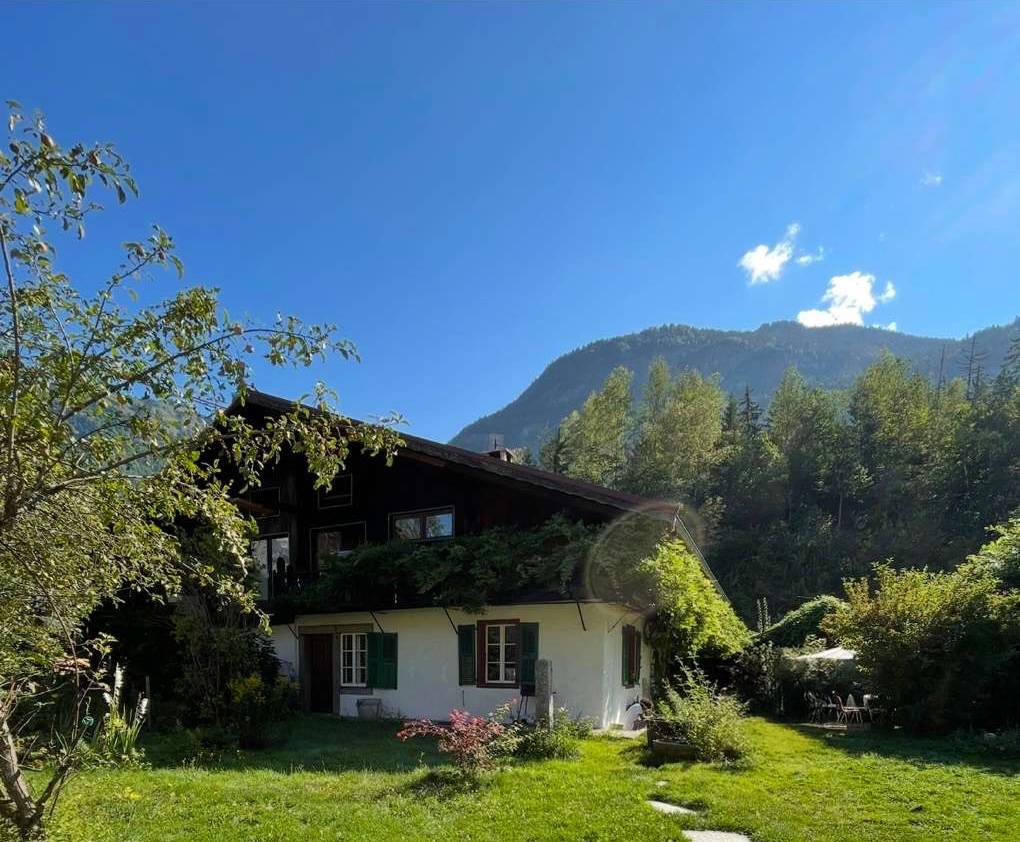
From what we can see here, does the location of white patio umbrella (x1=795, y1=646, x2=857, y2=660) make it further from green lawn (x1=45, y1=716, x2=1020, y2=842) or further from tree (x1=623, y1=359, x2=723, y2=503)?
tree (x1=623, y1=359, x2=723, y2=503)

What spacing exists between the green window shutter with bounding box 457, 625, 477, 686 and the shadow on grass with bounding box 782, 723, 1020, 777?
6268mm

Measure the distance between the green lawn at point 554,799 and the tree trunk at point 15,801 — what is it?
0.68 feet

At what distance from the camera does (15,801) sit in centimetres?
443

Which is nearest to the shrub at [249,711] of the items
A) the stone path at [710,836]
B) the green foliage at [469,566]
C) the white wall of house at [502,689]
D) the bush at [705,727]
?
the green foliage at [469,566]

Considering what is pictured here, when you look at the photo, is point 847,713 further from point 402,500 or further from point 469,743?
point 402,500

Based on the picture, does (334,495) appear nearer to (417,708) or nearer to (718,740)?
(417,708)

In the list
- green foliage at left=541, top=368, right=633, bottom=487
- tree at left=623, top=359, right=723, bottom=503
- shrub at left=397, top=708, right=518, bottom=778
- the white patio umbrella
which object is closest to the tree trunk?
shrub at left=397, top=708, right=518, bottom=778

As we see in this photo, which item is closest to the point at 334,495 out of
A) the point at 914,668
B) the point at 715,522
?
the point at 914,668

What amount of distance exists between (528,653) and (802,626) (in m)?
11.4

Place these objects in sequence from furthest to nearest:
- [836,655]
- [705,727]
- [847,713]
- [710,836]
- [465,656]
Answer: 1. [836,655]
2. [847,713]
3. [465,656]
4. [705,727]
5. [710,836]

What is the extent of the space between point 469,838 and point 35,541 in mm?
4424

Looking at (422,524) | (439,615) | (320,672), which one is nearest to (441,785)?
(439,615)

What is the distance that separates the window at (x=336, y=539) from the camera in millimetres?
17547

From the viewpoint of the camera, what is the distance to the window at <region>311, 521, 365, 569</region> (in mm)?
17547
